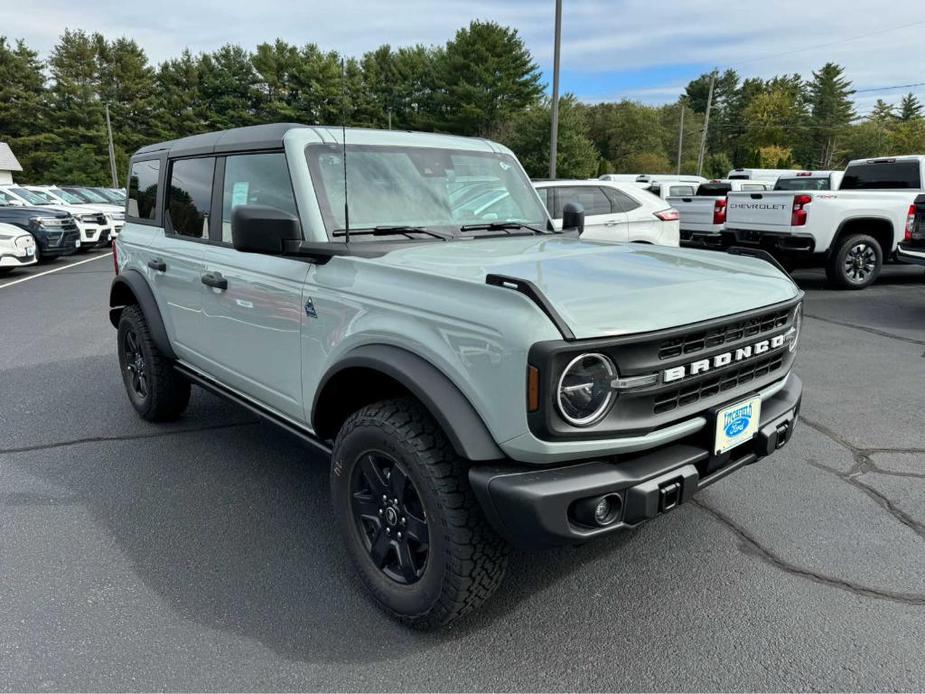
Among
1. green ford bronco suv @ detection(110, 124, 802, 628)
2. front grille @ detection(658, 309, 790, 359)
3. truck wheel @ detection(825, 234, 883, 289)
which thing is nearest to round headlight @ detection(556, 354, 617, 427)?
green ford bronco suv @ detection(110, 124, 802, 628)

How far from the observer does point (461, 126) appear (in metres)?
48.1

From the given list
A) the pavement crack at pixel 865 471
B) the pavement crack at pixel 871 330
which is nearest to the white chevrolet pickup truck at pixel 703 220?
the pavement crack at pixel 871 330

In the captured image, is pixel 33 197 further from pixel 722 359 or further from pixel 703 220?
pixel 722 359

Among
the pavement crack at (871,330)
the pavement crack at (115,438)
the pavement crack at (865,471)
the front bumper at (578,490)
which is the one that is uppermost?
the front bumper at (578,490)

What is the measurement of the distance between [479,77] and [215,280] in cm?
4767

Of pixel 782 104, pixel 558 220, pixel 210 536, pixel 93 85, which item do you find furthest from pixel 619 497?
pixel 782 104

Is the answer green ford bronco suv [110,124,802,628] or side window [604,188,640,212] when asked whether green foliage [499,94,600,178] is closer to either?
side window [604,188,640,212]

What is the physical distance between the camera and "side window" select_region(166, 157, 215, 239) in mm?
3832

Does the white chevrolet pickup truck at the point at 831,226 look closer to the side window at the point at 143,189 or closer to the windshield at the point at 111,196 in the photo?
the side window at the point at 143,189

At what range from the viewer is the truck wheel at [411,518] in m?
2.26

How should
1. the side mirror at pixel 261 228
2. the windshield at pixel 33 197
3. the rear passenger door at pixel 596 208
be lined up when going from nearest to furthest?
1. the side mirror at pixel 261 228
2. the rear passenger door at pixel 596 208
3. the windshield at pixel 33 197

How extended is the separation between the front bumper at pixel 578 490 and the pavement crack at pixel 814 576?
2.98 feet

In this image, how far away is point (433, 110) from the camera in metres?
47.5

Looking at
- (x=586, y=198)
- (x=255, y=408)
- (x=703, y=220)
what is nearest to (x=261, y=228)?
(x=255, y=408)
